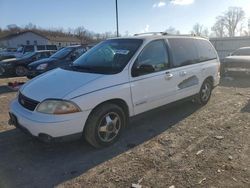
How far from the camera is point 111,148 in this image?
14.6 ft

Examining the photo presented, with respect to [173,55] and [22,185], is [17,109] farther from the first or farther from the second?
[173,55]

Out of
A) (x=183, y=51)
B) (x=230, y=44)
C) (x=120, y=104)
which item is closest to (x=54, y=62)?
(x=183, y=51)

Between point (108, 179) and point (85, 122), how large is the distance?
0.95 meters

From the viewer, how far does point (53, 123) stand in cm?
377

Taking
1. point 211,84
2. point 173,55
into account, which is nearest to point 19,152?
point 173,55

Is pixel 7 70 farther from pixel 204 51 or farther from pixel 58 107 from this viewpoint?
pixel 58 107

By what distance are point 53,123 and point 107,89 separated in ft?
3.26

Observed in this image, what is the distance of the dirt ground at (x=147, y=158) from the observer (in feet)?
11.5

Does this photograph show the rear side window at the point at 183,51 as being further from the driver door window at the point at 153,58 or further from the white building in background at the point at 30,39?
the white building in background at the point at 30,39

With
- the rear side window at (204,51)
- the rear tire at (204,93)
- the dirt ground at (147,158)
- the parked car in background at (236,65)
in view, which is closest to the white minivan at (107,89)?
the dirt ground at (147,158)

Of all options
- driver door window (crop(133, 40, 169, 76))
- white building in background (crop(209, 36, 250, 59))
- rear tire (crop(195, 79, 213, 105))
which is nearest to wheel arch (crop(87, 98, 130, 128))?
driver door window (crop(133, 40, 169, 76))

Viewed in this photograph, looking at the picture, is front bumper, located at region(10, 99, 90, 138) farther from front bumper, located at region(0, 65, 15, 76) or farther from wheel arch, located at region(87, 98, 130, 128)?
front bumper, located at region(0, 65, 15, 76)

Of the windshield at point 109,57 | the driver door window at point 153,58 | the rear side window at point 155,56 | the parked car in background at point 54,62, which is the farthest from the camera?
the parked car in background at point 54,62

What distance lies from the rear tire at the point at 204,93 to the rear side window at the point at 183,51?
2.78 ft
